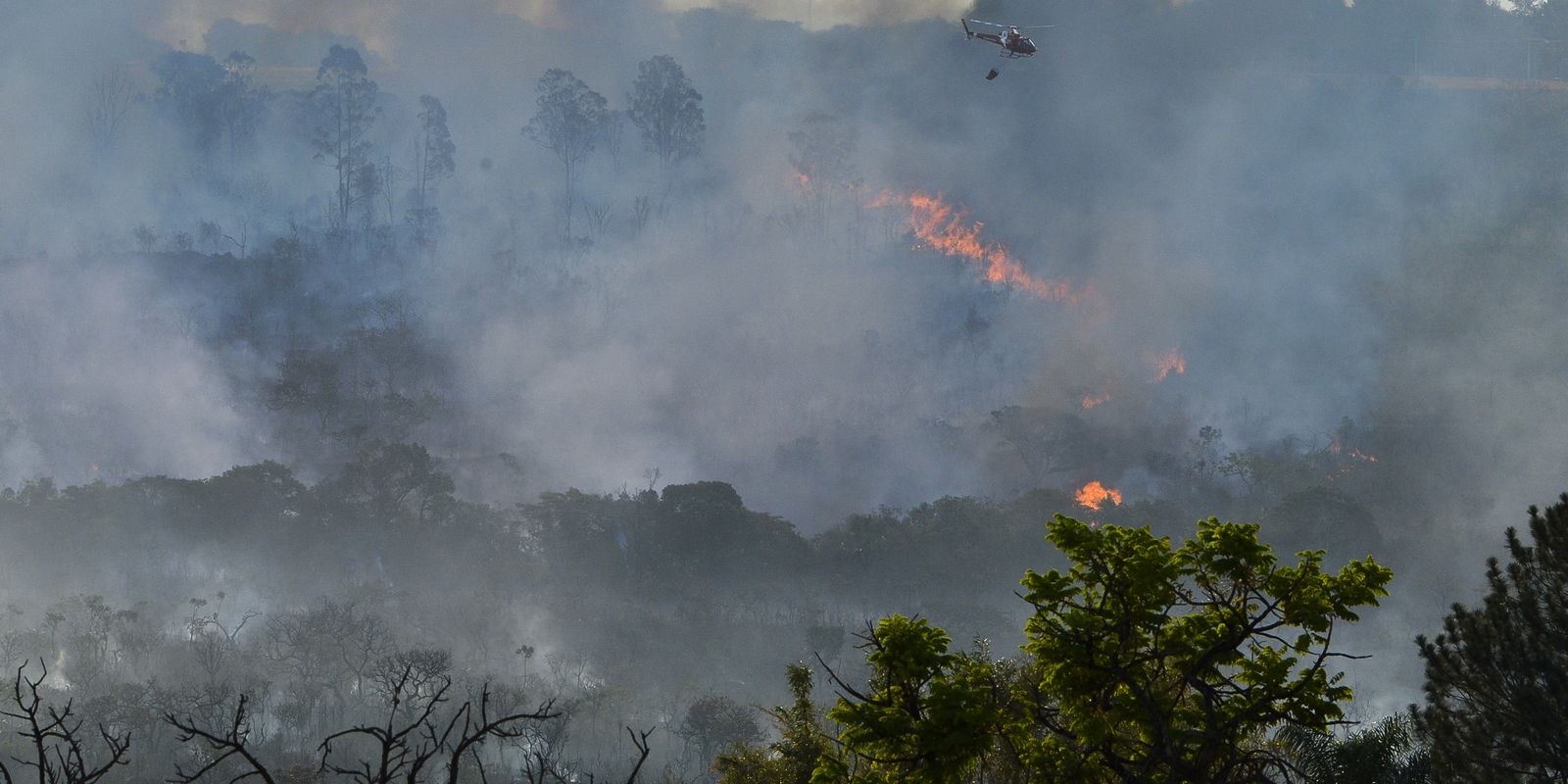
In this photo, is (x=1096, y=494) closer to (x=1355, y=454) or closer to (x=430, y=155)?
(x=1355, y=454)

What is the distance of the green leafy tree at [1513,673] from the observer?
19.1 m

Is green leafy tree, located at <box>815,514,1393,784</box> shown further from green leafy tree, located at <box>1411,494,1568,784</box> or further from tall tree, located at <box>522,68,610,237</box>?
tall tree, located at <box>522,68,610,237</box>

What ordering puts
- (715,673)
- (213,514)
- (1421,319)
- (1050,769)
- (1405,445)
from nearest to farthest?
(1050,769) → (715,673) → (213,514) → (1405,445) → (1421,319)

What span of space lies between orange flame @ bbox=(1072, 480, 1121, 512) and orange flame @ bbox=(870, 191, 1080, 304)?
39.9 metres

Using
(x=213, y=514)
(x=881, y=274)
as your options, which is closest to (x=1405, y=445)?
(x=881, y=274)

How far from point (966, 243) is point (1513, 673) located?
146 metres

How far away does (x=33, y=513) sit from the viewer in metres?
92.9

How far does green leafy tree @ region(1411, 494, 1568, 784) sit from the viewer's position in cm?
1911

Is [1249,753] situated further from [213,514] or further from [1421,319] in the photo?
[1421,319]

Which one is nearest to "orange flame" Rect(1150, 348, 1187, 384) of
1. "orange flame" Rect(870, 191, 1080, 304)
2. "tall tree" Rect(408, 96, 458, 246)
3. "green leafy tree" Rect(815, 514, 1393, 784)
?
"orange flame" Rect(870, 191, 1080, 304)

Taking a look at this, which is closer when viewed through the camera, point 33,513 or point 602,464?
point 33,513

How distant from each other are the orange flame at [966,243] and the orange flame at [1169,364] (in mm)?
16671

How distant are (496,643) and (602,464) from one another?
47069 millimetres

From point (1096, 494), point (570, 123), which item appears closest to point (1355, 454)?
point (1096, 494)
